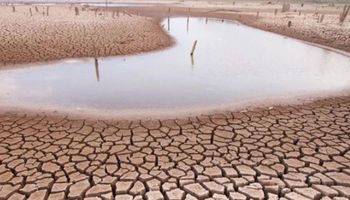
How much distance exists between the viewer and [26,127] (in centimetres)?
668

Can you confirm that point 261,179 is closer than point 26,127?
Yes

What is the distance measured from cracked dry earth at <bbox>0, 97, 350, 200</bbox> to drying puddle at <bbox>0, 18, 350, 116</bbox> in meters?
1.58

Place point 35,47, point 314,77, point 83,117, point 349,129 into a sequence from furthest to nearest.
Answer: point 35,47
point 314,77
point 83,117
point 349,129

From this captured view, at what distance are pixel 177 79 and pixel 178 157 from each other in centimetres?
601

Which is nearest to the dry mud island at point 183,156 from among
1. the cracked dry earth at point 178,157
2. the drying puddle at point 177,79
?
the cracked dry earth at point 178,157

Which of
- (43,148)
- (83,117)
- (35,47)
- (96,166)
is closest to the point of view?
(96,166)

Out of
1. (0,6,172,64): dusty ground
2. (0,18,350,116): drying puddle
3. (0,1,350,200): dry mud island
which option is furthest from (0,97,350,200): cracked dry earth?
(0,6,172,64): dusty ground

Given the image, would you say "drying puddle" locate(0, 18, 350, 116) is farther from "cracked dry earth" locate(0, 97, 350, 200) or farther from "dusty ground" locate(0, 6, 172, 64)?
"cracked dry earth" locate(0, 97, 350, 200)

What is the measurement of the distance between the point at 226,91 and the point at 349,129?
399 centimetres

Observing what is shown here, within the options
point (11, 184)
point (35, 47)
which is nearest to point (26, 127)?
point (11, 184)

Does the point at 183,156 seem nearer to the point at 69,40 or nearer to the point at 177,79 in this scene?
the point at 177,79

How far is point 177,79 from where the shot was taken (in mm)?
11094

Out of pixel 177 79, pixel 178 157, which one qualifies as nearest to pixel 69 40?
pixel 177 79

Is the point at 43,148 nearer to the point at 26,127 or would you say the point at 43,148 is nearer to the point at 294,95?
the point at 26,127
